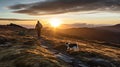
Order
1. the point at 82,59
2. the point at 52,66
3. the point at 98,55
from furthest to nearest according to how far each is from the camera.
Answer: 1. the point at 98,55
2. the point at 82,59
3. the point at 52,66

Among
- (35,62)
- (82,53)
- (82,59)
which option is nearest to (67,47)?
(82,53)

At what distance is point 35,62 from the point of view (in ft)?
128

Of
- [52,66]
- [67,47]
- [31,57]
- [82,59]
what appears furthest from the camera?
[67,47]

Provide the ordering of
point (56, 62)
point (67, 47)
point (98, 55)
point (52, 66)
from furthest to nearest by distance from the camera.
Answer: point (67, 47) → point (98, 55) → point (56, 62) → point (52, 66)

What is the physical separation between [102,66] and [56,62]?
8.64 m

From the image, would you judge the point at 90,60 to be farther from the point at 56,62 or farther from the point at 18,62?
the point at 18,62

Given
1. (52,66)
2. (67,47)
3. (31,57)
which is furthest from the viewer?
(67,47)

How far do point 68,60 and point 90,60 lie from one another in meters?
4.46

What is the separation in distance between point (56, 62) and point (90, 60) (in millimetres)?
8233

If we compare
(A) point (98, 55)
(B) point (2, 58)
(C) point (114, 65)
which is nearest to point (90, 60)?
(C) point (114, 65)

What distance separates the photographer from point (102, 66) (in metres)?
41.8

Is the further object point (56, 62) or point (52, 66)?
point (56, 62)

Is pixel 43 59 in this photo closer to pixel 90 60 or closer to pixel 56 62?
pixel 56 62

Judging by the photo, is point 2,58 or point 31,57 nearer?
point 31,57
